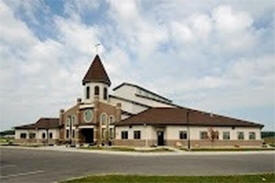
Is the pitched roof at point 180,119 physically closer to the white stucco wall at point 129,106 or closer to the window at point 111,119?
the window at point 111,119

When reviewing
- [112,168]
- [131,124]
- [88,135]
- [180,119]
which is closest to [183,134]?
[180,119]

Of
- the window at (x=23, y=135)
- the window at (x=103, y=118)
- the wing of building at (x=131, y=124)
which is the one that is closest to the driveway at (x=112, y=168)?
the wing of building at (x=131, y=124)

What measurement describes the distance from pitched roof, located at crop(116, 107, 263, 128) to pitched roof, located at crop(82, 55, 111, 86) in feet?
31.6

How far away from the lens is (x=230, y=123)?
52219 millimetres

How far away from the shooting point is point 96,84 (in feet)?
194

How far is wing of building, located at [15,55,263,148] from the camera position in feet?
165

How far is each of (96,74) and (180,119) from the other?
16.2 m

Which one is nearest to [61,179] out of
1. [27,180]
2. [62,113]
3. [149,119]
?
[27,180]

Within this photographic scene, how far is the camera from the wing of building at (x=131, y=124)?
1982 inches

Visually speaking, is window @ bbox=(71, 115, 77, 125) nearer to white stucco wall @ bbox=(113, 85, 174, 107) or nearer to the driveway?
white stucco wall @ bbox=(113, 85, 174, 107)

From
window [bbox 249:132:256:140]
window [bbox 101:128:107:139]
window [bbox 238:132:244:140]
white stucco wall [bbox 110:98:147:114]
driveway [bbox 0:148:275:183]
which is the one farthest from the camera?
white stucco wall [bbox 110:98:147:114]

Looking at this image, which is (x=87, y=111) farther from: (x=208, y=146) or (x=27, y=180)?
(x=27, y=180)

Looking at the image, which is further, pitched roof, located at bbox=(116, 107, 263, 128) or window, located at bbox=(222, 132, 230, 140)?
window, located at bbox=(222, 132, 230, 140)

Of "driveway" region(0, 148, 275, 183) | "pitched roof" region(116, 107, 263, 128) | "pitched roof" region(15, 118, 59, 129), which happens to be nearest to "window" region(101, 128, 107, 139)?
"pitched roof" region(116, 107, 263, 128)
